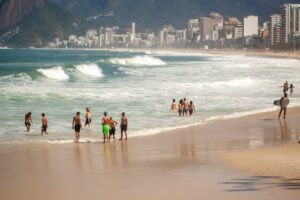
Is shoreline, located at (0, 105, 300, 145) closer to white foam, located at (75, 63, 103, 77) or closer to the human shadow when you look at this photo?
the human shadow

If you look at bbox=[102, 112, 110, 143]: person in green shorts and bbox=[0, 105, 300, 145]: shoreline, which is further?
bbox=[102, 112, 110, 143]: person in green shorts

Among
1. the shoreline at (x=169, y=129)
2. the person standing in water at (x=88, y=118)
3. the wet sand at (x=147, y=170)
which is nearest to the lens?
the wet sand at (x=147, y=170)

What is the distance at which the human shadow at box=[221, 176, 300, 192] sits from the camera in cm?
1150

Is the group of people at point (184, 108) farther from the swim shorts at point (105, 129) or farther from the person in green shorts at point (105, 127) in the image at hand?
the swim shorts at point (105, 129)

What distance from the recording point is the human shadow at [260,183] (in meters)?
11.5

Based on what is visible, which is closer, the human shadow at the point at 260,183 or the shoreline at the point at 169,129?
the human shadow at the point at 260,183

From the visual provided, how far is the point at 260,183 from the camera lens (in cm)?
1197

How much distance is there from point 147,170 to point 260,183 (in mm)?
2803

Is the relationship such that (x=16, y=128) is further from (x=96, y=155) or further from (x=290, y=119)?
(x=290, y=119)

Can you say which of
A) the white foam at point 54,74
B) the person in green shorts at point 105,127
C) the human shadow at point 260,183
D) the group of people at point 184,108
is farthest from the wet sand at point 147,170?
the white foam at point 54,74

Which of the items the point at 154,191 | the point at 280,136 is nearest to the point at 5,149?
the point at 154,191

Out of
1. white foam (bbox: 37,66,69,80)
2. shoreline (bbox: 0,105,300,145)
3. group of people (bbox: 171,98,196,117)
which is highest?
white foam (bbox: 37,66,69,80)

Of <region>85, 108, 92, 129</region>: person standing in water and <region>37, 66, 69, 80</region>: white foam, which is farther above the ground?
<region>37, 66, 69, 80</region>: white foam

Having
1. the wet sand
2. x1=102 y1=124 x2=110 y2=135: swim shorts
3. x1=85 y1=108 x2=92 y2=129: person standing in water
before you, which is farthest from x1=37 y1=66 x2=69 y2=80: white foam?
x1=102 y1=124 x2=110 y2=135: swim shorts
